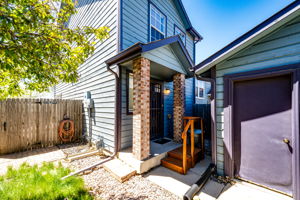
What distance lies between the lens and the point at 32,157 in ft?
14.1

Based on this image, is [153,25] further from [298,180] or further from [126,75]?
[298,180]

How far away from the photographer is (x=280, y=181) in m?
2.46

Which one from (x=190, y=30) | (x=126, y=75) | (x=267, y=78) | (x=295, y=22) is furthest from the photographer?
(x=190, y=30)

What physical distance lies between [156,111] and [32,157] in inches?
188

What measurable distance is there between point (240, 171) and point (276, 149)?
A: 0.90m

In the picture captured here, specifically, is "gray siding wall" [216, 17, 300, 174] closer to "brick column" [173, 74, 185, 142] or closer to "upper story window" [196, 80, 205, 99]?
"brick column" [173, 74, 185, 142]

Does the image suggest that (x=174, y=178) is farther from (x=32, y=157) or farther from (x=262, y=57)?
(x=32, y=157)

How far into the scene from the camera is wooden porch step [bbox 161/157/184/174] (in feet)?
11.2

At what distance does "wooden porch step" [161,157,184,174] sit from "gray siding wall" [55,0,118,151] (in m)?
1.87

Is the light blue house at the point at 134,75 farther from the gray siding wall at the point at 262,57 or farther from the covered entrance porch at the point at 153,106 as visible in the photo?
A: the gray siding wall at the point at 262,57

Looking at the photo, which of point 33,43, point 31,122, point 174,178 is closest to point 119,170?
point 174,178

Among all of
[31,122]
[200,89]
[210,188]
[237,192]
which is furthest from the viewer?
[200,89]

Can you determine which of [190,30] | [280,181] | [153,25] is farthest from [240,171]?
[190,30]

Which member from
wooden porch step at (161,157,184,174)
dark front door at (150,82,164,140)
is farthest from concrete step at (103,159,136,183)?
dark front door at (150,82,164,140)
